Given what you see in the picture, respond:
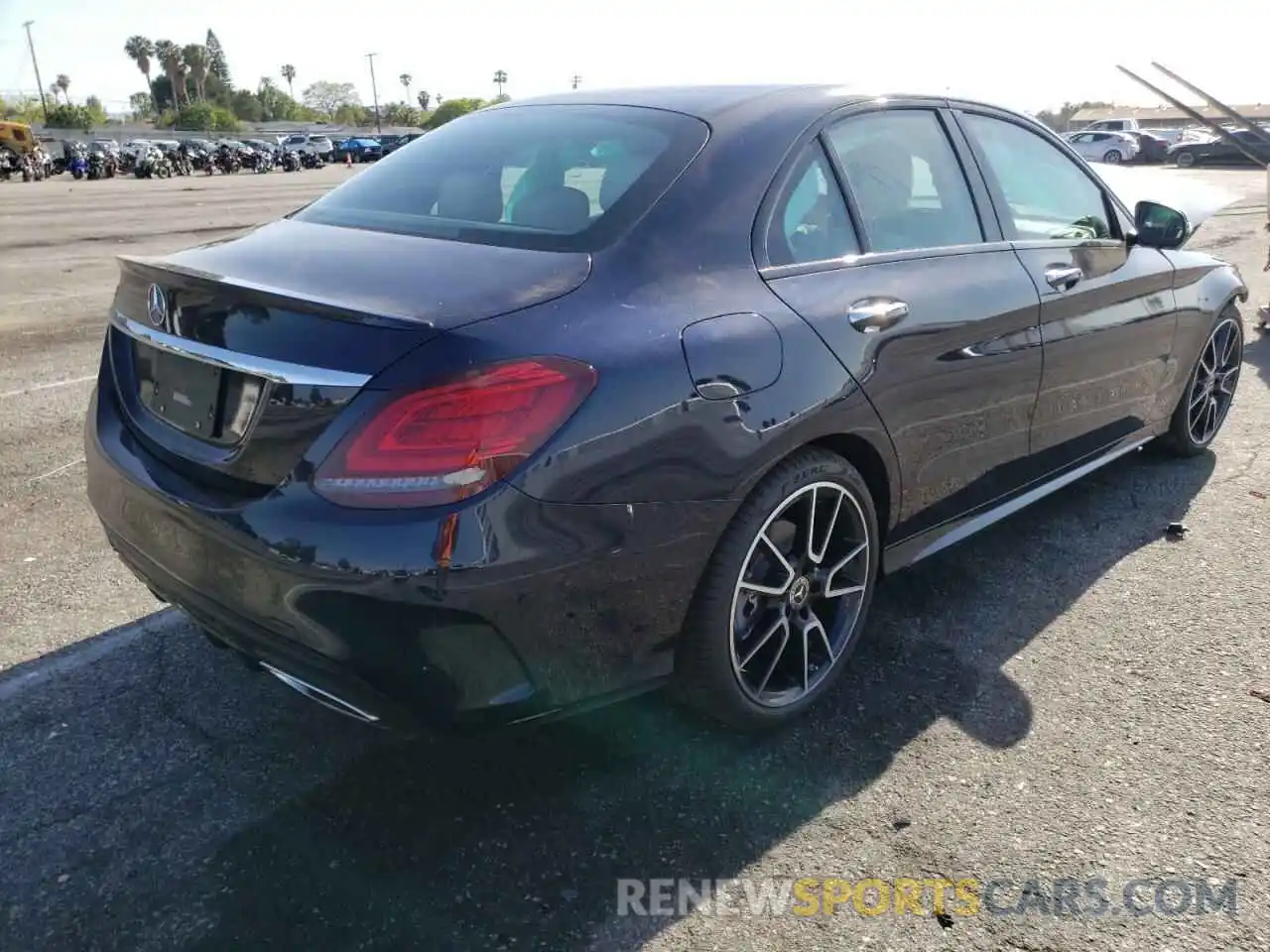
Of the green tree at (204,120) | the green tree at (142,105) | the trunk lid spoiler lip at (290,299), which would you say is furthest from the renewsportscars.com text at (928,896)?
the green tree at (142,105)

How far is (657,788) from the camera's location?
2.66 meters

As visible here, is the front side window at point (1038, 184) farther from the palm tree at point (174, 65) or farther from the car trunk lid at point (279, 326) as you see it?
the palm tree at point (174, 65)

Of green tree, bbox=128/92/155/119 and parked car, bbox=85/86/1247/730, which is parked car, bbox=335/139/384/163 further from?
green tree, bbox=128/92/155/119

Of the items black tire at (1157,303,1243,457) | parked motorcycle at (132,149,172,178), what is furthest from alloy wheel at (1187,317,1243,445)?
parked motorcycle at (132,149,172,178)

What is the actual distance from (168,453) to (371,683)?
797 millimetres

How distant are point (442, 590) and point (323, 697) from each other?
1.45ft

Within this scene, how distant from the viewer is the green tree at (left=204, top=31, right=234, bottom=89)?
5576 inches

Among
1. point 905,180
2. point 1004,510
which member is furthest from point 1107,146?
point 905,180

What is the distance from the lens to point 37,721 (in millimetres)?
2896

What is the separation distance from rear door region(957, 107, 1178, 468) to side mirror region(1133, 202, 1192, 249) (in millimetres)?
48

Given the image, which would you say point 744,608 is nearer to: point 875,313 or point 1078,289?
point 875,313

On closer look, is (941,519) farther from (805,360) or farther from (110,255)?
(110,255)

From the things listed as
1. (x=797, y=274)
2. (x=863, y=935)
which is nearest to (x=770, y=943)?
(x=863, y=935)

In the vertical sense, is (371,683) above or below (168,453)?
below
